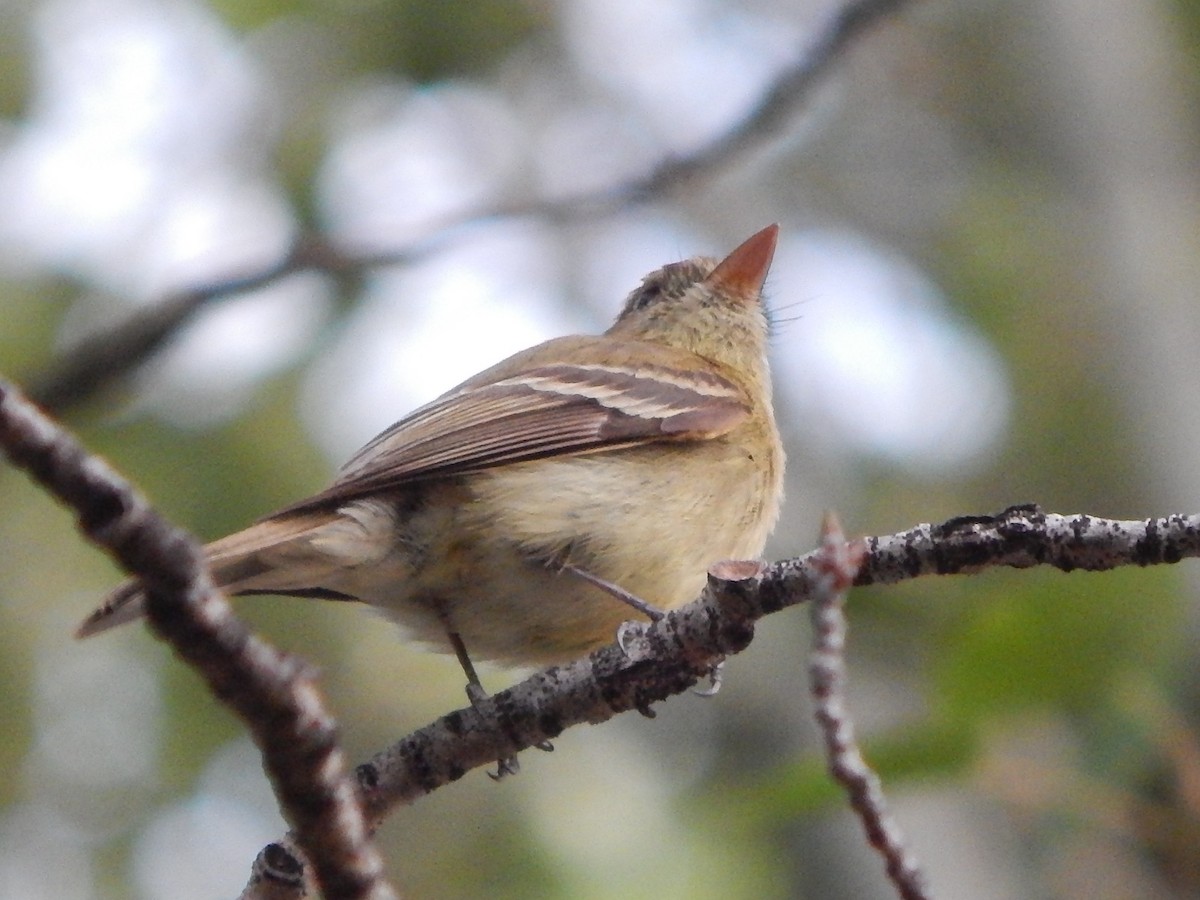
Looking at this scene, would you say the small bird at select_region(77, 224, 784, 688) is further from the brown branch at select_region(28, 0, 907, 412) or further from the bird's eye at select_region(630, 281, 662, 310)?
the bird's eye at select_region(630, 281, 662, 310)

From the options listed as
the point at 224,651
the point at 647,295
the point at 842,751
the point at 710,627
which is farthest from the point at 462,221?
the point at 224,651

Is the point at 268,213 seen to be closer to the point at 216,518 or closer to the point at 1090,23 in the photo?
the point at 216,518

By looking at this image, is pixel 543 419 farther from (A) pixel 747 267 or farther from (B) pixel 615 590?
(A) pixel 747 267

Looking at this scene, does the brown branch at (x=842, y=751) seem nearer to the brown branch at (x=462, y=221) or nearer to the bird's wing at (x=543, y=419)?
the bird's wing at (x=543, y=419)

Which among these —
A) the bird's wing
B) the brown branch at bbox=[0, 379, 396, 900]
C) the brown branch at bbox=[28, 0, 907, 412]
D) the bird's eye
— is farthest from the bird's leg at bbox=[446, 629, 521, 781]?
the bird's eye

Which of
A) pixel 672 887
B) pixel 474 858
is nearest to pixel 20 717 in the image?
pixel 474 858
